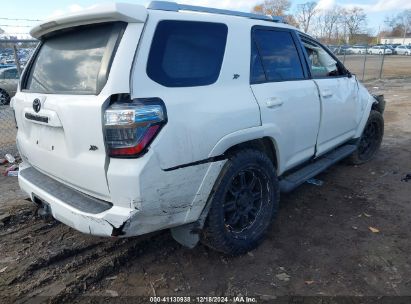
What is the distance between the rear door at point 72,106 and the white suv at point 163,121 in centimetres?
1

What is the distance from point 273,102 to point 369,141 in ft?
Answer: 10.6

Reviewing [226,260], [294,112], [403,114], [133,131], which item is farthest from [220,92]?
[403,114]

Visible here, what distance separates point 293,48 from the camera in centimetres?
387

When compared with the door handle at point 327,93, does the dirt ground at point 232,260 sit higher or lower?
lower

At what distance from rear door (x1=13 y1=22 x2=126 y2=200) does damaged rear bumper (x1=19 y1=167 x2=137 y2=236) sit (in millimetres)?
83

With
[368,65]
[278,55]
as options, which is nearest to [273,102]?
[278,55]

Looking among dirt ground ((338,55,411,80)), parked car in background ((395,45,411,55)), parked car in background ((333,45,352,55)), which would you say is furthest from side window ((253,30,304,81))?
parked car in background ((395,45,411,55))

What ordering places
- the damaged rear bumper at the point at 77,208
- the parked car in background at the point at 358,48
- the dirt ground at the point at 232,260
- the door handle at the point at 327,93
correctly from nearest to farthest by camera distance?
the damaged rear bumper at the point at 77,208
the dirt ground at the point at 232,260
the door handle at the point at 327,93
the parked car in background at the point at 358,48

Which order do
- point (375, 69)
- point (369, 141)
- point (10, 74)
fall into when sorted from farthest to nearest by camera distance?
point (375, 69) < point (10, 74) < point (369, 141)

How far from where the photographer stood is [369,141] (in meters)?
5.77

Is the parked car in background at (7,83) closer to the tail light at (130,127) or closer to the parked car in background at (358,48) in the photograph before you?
the tail light at (130,127)

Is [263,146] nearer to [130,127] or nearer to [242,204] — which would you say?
[242,204]

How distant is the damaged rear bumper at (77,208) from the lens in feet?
7.85

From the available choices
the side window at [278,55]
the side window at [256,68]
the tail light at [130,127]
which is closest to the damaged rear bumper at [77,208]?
the tail light at [130,127]
